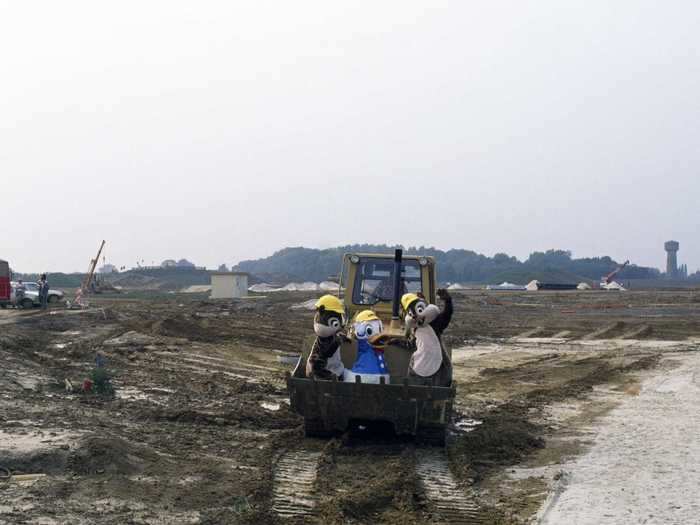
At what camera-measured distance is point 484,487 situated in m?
9.30

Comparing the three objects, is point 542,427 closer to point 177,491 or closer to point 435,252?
point 177,491

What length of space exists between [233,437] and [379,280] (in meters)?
3.27

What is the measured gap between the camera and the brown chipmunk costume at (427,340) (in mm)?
10727

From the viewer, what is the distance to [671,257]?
17512cm

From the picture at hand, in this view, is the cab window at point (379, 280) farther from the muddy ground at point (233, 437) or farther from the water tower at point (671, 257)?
the water tower at point (671, 257)

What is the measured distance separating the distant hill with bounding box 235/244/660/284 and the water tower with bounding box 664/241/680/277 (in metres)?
3.19

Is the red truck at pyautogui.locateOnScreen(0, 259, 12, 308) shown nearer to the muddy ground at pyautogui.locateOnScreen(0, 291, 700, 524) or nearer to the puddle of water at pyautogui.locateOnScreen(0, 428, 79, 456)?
the muddy ground at pyautogui.locateOnScreen(0, 291, 700, 524)

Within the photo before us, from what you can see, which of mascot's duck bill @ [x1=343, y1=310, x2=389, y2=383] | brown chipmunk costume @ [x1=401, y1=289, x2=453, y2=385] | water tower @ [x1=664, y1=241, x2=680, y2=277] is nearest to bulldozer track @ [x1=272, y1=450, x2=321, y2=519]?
mascot's duck bill @ [x1=343, y1=310, x2=389, y2=383]

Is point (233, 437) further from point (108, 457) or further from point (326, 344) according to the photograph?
point (108, 457)

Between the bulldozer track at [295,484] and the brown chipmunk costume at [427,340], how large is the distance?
1.63m

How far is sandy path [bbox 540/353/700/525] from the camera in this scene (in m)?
7.98

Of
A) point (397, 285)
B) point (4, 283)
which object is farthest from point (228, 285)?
point (397, 285)

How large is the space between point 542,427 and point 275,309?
3748cm

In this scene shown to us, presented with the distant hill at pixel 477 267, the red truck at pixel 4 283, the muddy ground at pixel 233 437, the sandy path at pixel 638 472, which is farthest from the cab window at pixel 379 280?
the distant hill at pixel 477 267
